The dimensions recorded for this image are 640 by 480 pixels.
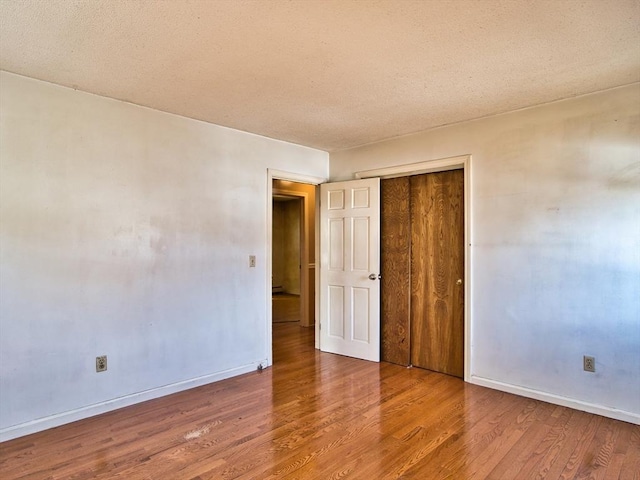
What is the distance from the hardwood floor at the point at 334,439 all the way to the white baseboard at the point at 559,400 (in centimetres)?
6

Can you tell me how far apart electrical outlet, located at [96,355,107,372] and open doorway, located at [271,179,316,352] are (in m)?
2.49

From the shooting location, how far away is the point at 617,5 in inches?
71.8

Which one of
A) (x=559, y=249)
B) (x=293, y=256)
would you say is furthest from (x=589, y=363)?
(x=293, y=256)

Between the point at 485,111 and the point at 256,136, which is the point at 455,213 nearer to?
the point at 485,111

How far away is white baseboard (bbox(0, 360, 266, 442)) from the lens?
2.54 metres

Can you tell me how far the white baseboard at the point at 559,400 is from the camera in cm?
276

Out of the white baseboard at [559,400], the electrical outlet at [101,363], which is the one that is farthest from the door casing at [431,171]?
the electrical outlet at [101,363]

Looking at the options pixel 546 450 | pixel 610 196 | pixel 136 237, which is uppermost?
pixel 610 196

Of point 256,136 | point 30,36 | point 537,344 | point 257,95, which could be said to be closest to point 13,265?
point 30,36

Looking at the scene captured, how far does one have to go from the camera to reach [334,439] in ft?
8.23

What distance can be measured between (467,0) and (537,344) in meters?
2.66

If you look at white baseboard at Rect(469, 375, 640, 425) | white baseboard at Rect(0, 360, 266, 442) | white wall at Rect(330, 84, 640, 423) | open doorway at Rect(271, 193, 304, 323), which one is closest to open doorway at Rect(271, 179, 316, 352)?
open doorway at Rect(271, 193, 304, 323)

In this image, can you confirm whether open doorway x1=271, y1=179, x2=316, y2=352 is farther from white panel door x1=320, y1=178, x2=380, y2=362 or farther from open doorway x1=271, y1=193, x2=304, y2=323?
white panel door x1=320, y1=178, x2=380, y2=362

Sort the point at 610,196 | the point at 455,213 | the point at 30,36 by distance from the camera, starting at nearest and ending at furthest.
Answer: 1. the point at 30,36
2. the point at 610,196
3. the point at 455,213
